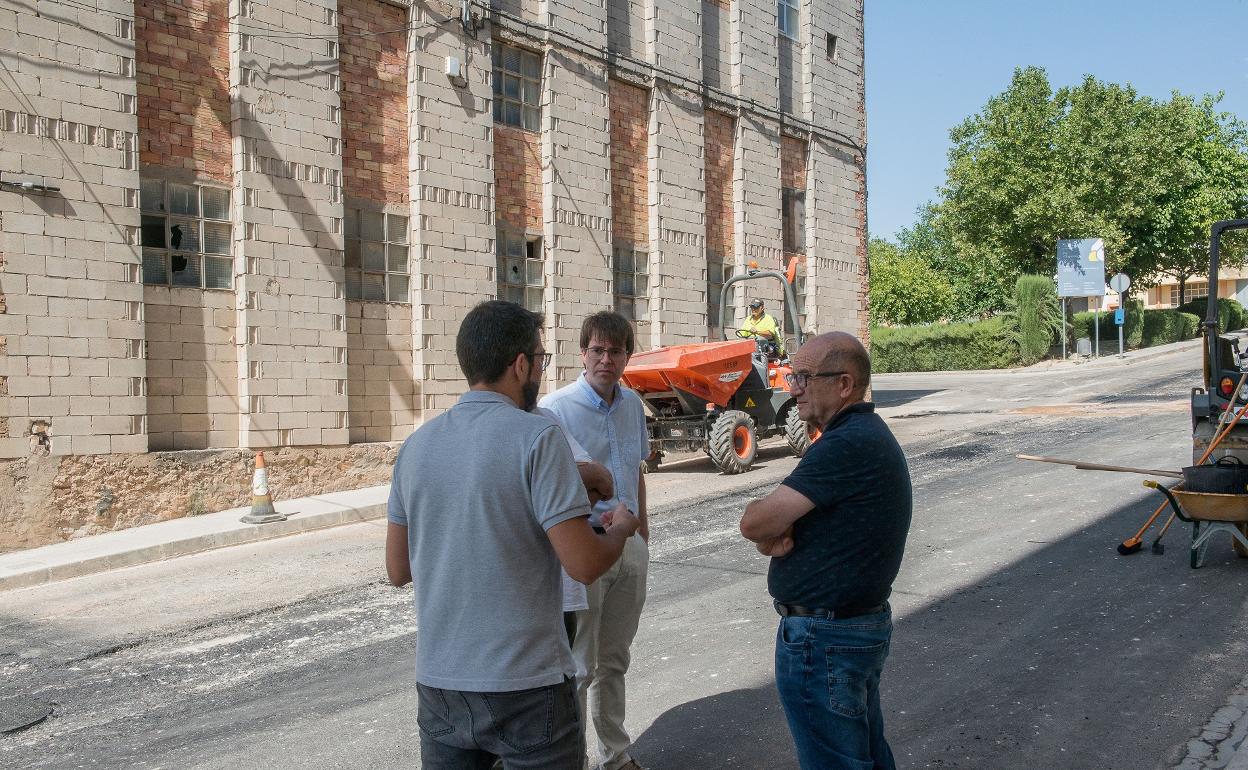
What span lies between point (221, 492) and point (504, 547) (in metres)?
10.1

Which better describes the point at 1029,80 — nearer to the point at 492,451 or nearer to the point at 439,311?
the point at 439,311

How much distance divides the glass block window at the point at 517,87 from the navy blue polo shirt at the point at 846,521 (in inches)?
526

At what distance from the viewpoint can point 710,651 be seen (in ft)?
19.3

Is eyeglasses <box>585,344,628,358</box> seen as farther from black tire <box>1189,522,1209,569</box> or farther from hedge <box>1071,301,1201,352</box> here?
hedge <box>1071,301,1201,352</box>

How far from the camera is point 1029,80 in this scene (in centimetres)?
3962

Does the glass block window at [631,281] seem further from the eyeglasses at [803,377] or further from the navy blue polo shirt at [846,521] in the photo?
the navy blue polo shirt at [846,521]

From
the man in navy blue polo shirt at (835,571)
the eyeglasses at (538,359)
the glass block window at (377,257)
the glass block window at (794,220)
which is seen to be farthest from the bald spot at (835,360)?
the glass block window at (794,220)

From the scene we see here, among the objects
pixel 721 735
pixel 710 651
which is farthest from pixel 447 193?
pixel 721 735

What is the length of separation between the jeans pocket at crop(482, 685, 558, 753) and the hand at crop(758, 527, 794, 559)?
0.82 meters

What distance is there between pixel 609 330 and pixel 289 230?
30.5ft

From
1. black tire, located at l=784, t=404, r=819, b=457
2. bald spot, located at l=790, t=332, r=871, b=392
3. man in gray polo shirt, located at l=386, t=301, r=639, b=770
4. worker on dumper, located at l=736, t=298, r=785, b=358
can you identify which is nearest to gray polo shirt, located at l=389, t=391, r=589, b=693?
man in gray polo shirt, located at l=386, t=301, r=639, b=770

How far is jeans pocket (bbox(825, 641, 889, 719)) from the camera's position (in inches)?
114

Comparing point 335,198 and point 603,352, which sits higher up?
point 335,198

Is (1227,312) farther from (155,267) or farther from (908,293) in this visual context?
(155,267)
